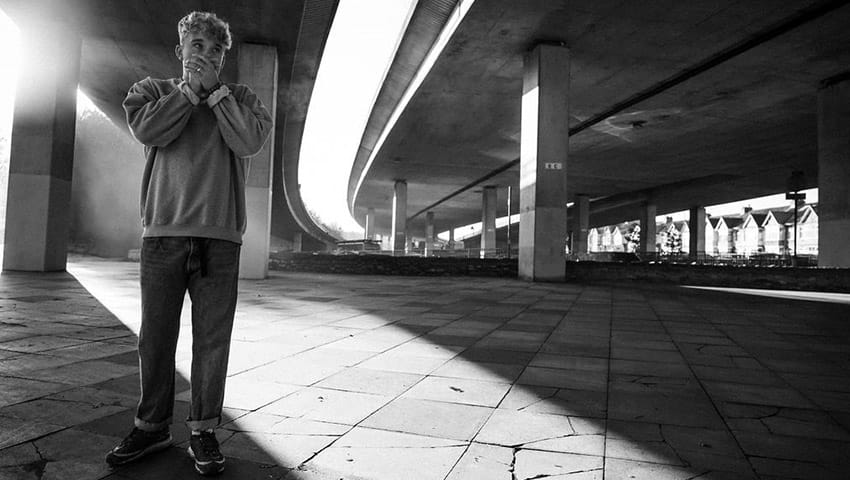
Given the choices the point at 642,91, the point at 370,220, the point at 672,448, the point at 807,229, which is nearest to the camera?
the point at 672,448

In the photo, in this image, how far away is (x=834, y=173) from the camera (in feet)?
62.1

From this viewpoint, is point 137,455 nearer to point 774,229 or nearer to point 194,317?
point 194,317

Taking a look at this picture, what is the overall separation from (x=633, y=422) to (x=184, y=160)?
2.71 m

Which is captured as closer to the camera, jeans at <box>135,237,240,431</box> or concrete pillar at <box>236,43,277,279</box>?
jeans at <box>135,237,240,431</box>

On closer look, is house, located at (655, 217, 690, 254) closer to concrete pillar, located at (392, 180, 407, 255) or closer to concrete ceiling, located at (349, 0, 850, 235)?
concrete ceiling, located at (349, 0, 850, 235)

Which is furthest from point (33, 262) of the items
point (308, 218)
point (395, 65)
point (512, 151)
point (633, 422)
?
point (308, 218)

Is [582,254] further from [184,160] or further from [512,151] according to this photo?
[184,160]

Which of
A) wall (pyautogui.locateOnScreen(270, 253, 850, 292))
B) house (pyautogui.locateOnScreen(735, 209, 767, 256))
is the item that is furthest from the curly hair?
house (pyautogui.locateOnScreen(735, 209, 767, 256))

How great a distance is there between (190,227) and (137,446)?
3.18 feet

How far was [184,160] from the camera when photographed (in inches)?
93.1

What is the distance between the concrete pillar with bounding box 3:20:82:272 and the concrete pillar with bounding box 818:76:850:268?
2484 centimetres

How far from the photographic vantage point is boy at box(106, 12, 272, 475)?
2.28 meters

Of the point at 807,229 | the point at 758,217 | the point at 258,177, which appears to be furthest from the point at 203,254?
the point at 758,217

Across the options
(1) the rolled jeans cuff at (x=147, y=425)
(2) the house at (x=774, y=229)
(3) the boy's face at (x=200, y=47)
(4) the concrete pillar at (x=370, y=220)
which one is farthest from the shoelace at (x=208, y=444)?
(2) the house at (x=774, y=229)
